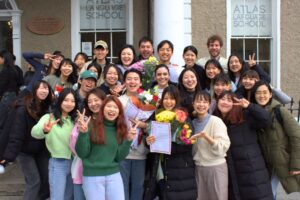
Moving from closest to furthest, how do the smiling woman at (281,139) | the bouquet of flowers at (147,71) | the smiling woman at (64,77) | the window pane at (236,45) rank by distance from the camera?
1. the smiling woman at (281,139)
2. the bouquet of flowers at (147,71)
3. the smiling woman at (64,77)
4. the window pane at (236,45)

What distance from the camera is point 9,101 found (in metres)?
6.99

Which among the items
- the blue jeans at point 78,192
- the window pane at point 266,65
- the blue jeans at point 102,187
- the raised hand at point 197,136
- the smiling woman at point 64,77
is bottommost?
the blue jeans at point 78,192

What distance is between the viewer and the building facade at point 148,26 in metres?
8.96

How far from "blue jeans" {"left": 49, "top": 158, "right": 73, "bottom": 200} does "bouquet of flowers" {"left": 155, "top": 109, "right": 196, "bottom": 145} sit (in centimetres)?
109

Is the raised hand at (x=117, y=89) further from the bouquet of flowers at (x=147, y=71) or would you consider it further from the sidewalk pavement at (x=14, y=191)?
the sidewalk pavement at (x=14, y=191)

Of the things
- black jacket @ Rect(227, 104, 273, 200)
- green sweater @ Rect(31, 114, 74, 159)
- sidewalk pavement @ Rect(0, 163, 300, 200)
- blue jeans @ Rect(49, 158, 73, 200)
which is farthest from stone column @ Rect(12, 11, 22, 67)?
black jacket @ Rect(227, 104, 273, 200)

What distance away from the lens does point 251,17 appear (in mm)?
9227

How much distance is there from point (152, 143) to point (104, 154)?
0.56 metres

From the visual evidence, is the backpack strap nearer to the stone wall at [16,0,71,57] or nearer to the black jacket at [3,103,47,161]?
the black jacket at [3,103,47,161]

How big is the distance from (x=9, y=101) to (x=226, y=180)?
13.1 ft

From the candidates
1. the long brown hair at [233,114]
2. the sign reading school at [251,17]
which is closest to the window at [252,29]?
the sign reading school at [251,17]

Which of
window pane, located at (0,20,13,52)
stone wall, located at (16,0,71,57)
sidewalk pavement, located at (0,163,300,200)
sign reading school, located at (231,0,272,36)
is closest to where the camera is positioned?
sidewalk pavement, located at (0,163,300,200)

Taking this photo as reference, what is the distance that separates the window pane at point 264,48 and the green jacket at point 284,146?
489cm

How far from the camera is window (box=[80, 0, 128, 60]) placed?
9.59 metres
